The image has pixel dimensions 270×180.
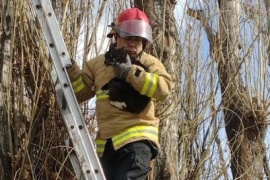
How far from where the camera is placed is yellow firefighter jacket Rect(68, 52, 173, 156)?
3596 mm

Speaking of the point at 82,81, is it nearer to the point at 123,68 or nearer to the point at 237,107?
the point at 123,68

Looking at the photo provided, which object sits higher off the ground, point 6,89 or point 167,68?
point 6,89

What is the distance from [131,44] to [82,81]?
1.23ft

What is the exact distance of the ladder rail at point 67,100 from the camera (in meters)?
3.56

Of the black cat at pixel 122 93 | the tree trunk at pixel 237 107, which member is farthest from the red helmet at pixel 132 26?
the tree trunk at pixel 237 107

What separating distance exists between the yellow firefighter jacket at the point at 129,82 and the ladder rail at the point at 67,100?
13 cm

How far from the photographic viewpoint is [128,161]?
11.8 feet

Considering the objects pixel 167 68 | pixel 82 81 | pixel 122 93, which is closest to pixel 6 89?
pixel 82 81

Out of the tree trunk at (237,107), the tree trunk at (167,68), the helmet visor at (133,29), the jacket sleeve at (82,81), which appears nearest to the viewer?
the helmet visor at (133,29)

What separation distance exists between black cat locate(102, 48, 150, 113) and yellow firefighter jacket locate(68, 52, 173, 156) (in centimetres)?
3

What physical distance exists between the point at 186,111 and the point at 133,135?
1.81 meters

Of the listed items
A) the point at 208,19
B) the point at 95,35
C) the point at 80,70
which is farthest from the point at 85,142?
the point at 208,19

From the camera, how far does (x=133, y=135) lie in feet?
11.9

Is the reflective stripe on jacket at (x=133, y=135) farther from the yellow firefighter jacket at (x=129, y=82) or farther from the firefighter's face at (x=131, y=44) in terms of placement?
the firefighter's face at (x=131, y=44)
